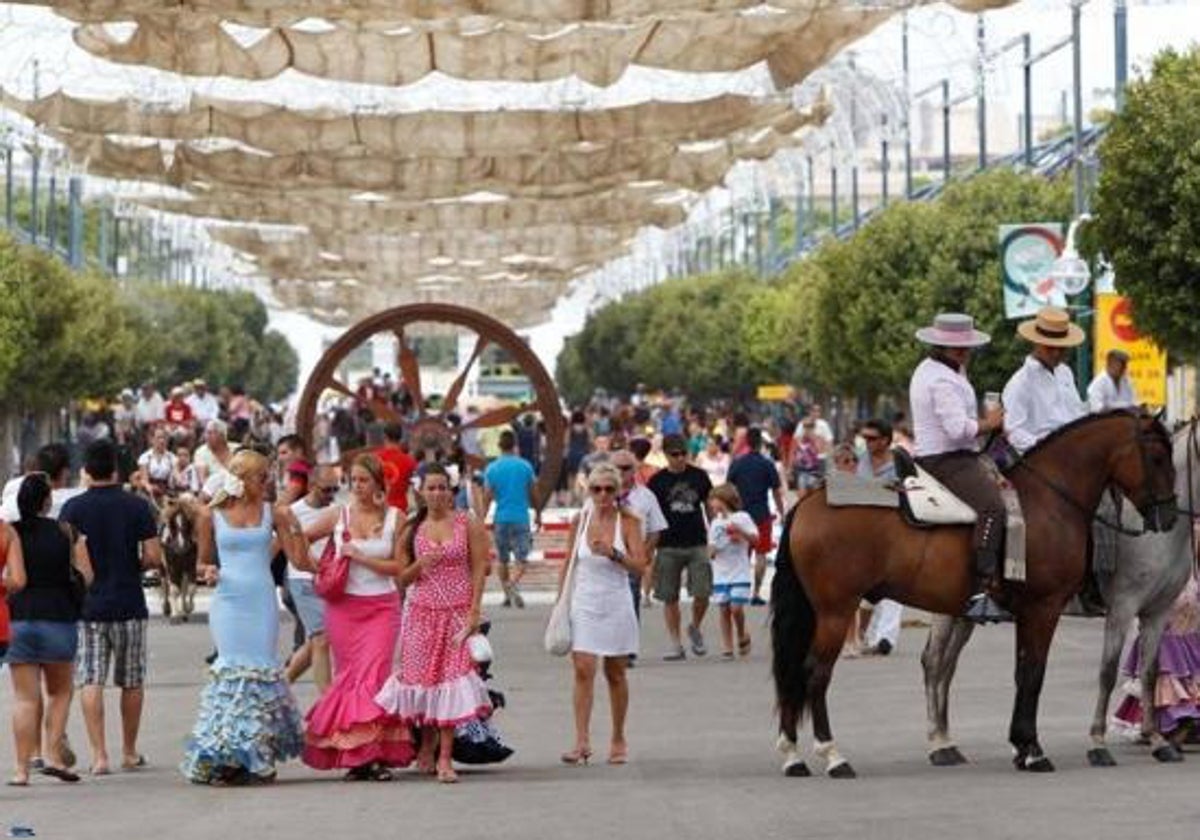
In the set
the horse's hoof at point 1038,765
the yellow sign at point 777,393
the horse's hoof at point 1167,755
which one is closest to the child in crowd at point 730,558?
the horse's hoof at point 1167,755

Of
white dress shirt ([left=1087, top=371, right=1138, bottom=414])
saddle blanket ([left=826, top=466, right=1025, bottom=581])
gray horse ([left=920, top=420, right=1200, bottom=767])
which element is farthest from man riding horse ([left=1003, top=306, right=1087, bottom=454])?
white dress shirt ([left=1087, top=371, right=1138, bottom=414])

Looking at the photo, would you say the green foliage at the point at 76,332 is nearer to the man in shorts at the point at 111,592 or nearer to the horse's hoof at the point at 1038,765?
the man in shorts at the point at 111,592

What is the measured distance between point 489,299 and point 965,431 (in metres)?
127

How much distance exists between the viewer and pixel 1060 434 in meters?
18.6

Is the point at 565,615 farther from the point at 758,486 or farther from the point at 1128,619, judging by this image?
the point at 758,486

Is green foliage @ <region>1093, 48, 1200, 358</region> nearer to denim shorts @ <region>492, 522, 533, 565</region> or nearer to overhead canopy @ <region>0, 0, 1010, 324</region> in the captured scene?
overhead canopy @ <region>0, 0, 1010, 324</region>

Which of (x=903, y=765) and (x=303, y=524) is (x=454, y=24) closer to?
(x=303, y=524)

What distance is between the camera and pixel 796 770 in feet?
58.2

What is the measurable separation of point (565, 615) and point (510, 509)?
16.1 metres

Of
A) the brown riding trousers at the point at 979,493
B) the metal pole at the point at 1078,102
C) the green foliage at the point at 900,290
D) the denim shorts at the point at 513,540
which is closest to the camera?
the brown riding trousers at the point at 979,493

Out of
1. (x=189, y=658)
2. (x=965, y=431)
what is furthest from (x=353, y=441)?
(x=965, y=431)

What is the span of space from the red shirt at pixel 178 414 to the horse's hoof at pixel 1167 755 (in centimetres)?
3323

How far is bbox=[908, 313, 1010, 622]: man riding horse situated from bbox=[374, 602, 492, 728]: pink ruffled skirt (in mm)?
2632

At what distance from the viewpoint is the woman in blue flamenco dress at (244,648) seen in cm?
1789
